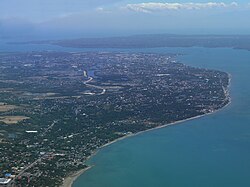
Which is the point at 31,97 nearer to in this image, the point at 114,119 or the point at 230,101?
the point at 114,119

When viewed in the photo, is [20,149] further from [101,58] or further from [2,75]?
[101,58]

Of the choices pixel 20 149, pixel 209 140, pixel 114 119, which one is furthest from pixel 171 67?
pixel 20 149

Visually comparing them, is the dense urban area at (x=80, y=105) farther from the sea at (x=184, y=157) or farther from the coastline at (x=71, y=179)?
the sea at (x=184, y=157)

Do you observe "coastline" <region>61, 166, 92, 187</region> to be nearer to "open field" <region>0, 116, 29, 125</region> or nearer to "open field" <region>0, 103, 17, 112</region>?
"open field" <region>0, 116, 29, 125</region>

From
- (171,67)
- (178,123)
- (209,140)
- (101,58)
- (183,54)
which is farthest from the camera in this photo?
(183,54)

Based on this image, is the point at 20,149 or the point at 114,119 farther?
the point at 114,119

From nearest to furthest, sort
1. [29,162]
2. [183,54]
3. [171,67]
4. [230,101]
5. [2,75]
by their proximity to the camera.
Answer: [29,162], [230,101], [2,75], [171,67], [183,54]

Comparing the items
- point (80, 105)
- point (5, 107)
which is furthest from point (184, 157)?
point (5, 107)
